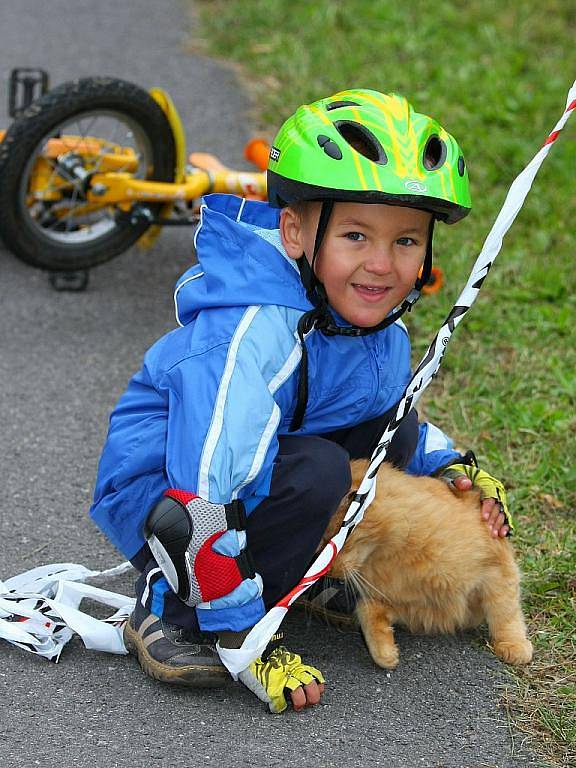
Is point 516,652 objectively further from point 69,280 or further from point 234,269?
point 69,280

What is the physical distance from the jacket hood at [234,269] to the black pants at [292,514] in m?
0.39

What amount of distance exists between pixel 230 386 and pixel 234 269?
389 millimetres

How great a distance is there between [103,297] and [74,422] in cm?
101

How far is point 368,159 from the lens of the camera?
2816 millimetres

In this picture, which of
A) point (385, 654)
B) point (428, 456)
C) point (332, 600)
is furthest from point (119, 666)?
point (428, 456)

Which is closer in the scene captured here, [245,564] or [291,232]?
[245,564]

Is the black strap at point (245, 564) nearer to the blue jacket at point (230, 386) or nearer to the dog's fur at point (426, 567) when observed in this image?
the blue jacket at point (230, 386)

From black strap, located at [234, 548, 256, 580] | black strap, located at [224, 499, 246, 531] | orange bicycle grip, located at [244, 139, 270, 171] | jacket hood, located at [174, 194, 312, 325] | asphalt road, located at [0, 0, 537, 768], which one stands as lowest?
asphalt road, located at [0, 0, 537, 768]

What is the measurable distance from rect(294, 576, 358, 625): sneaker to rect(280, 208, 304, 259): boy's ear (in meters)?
0.88

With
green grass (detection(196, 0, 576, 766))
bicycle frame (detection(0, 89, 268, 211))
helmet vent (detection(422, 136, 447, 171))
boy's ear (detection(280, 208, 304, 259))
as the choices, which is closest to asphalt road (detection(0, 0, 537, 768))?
green grass (detection(196, 0, 576, 766))

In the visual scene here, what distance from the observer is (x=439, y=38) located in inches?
321

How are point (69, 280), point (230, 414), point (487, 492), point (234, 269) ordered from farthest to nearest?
point (69, 280)
point (487, 492)
point (234, 269)
point (230, 414)

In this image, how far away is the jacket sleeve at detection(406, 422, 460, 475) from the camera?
3.37 metres

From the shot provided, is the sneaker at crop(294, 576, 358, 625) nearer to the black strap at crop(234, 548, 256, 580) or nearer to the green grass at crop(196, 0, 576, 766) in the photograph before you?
the black strap at crop(234, 548, 256, 580)
